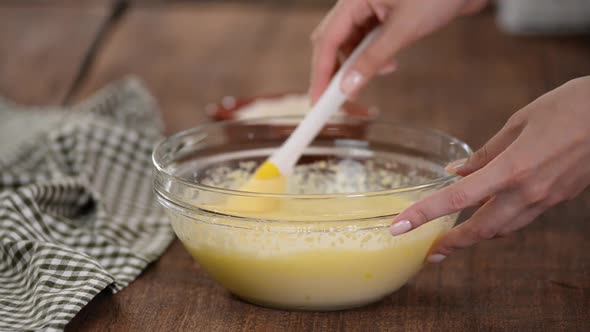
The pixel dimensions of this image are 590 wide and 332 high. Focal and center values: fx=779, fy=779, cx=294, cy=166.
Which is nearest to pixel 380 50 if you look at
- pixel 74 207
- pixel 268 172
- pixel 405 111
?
pixel 268 172

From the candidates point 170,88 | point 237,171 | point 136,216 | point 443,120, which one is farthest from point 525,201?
point 170,88

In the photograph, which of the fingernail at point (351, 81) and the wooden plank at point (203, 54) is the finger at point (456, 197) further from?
the wooden plank at point (203, 54)

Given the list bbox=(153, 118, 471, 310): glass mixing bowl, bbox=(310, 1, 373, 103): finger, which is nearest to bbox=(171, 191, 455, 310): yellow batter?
bbox=(153, 118, 471, 310): glass mixing bowl

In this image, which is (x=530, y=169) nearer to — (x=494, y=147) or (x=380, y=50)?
(x=494, y=147)

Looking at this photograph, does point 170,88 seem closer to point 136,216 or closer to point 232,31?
point 232,31

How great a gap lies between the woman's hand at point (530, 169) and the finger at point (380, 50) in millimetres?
318

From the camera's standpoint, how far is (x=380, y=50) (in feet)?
3.81

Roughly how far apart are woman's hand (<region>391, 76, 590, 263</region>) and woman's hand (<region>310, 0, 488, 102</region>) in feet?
1.05

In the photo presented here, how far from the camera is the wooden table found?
1.00 metres

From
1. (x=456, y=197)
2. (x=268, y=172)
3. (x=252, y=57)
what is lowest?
(x=252, y=57)

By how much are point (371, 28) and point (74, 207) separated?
1.94ft

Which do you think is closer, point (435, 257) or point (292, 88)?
point (435, 257)

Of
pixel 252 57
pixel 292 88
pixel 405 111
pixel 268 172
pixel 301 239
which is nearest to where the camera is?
pixel 301 239

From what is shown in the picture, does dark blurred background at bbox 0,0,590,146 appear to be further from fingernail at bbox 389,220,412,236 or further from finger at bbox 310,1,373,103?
fingernail at bbox 389,220,412,236
